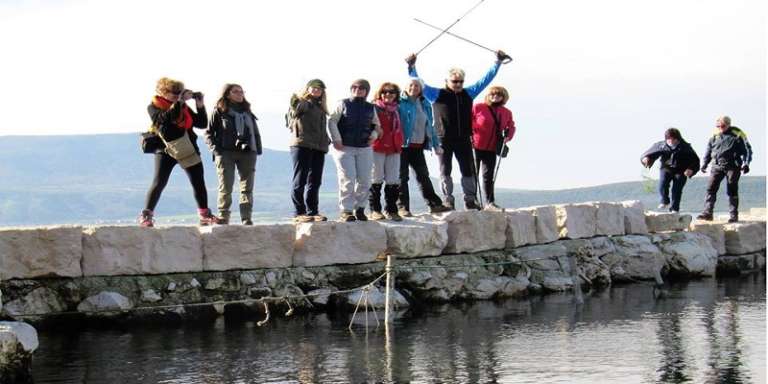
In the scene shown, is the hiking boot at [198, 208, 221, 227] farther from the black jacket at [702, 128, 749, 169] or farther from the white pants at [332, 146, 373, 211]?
the black jacket at [702, 128, 749, 169]

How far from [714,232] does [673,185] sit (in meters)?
1.15

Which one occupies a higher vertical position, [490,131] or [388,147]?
[490,131]

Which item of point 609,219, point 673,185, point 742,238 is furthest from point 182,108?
point 742,238

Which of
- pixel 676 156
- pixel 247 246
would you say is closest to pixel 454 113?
pixel 247 246

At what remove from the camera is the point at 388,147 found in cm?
1476

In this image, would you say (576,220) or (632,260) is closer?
(576,220)

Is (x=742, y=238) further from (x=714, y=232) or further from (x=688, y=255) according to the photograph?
(x=688, y=255)

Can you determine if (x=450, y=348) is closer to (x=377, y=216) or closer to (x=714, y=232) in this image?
(x=377, y=216)

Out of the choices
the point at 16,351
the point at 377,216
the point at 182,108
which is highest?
the point at 182,108

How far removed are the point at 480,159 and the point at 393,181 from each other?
169 cm

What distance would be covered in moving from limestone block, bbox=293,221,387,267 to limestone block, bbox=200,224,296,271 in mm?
142

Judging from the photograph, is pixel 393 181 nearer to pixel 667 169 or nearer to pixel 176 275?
pixel 176 275

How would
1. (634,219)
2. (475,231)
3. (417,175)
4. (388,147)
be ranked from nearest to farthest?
(388,147) → (417,175) → (475,231) → (634,219)

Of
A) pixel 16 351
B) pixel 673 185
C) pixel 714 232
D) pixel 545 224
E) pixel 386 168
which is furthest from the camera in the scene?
pixel 714 232
